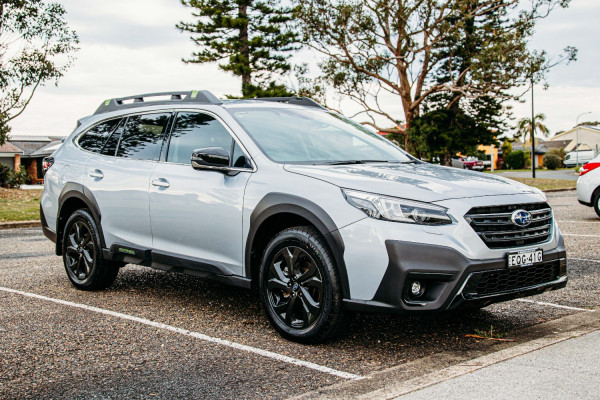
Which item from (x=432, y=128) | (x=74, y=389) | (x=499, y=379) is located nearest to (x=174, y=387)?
(x=74, y=389)

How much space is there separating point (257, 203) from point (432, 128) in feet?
146

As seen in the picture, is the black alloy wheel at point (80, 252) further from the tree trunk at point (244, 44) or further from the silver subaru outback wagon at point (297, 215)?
the tree trunk at point (244, 44)

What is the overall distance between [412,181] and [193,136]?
215 cm

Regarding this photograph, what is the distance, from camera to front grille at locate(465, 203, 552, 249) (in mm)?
4207

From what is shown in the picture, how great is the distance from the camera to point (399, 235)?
161 inches

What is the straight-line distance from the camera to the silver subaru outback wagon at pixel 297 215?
4.14 meters

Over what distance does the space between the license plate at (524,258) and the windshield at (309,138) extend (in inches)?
59.7

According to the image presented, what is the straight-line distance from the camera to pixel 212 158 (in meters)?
5.04

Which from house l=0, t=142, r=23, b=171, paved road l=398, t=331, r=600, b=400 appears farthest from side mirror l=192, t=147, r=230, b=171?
house l=0, t=142, r=23, b=171

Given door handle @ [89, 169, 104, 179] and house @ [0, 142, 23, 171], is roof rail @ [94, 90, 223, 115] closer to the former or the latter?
door handle @ [89, 169, 104, 179]

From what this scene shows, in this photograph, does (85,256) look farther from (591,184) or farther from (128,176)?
(591,184)

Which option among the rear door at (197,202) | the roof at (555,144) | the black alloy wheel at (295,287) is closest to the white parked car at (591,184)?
the rear door at (197,202)

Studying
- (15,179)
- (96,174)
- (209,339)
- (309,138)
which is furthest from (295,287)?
(15,179)

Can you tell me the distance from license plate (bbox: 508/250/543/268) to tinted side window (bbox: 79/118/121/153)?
4.24 meters
